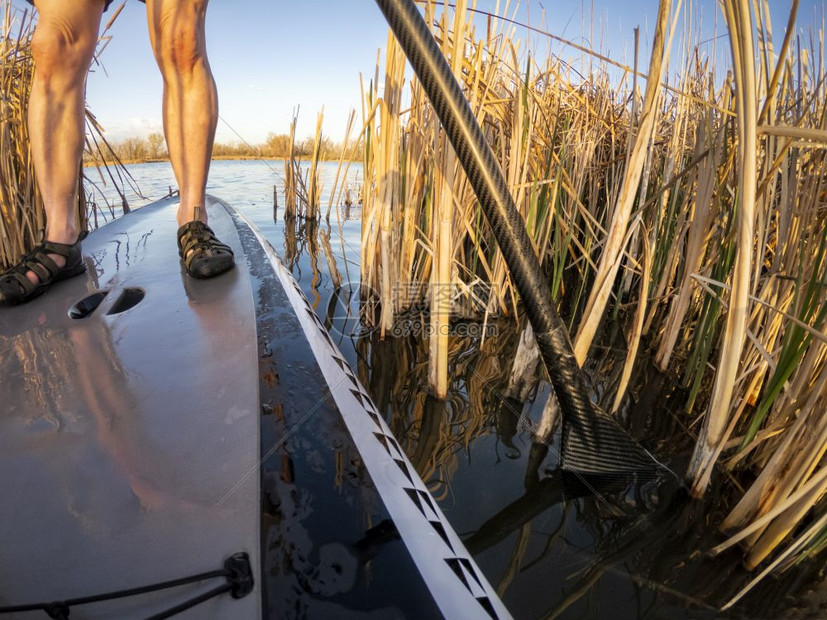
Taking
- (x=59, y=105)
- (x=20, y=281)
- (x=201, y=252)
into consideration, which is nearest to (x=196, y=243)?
(x=201, y=252)

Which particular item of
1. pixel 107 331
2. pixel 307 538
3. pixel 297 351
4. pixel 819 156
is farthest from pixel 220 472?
pixel 819 156

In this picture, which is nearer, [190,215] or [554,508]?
[554,508]

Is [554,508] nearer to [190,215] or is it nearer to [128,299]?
[128,299]

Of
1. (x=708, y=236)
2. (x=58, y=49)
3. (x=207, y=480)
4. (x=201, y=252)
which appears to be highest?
(x=58, y=49)

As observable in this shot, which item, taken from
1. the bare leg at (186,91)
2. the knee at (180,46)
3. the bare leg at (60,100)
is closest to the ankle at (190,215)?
the bare leg at (186,91)

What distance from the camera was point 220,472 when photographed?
0.53 m

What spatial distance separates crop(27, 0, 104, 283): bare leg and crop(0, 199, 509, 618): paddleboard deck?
0.50m

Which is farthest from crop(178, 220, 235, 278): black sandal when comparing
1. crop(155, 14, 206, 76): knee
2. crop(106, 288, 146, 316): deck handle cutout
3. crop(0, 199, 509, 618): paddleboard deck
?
crop(155, 14, 206, 76): knee

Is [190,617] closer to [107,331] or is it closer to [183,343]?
[183,343]

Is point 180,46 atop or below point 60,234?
atop

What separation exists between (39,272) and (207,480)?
1079mm

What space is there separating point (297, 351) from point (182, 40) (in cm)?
107

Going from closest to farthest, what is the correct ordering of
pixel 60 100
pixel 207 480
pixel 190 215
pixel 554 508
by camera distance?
pixel 207 480 → pixel 554 508 → pixel 60 100 → pixel 190 215

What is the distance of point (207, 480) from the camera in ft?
1.69
